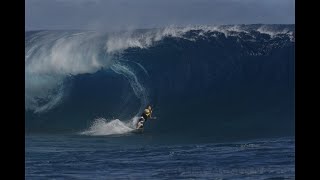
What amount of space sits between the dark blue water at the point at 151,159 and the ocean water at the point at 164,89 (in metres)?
0.09

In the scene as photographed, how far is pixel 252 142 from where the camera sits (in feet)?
38.6

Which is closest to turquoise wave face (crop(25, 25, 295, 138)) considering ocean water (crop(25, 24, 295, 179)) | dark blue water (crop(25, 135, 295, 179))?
ocean water (crop(25, 24, 295, 179))

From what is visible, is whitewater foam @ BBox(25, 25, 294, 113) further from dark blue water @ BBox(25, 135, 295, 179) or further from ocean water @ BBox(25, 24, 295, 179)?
dark blue water @ BBox(25, 135, 295, 179)

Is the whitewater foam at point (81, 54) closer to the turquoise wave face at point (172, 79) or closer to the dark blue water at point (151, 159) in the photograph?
the turquoise wave face at point (172, 79)

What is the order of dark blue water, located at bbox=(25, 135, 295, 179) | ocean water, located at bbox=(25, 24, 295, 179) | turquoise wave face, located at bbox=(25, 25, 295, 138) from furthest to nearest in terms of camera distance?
turquoise wave face, located at bbox=(25, 25, 295, 138) < ocean water, located at bbox=(25, 24, 295, 179) < dark blue water, located at bbox=(25, 135, 295, 179)

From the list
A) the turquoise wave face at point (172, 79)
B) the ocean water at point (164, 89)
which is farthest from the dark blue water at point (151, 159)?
the turquoise wave face at point (172, 79)

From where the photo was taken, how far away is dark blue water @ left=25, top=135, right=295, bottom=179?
7797 millimetres

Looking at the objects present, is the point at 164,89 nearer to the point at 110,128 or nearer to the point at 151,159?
the point at 110,128

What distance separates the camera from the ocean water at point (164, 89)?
12.9m

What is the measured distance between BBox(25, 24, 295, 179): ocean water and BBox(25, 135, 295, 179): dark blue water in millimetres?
94

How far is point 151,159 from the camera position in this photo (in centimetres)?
963

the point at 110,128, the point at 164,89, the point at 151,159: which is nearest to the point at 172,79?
the point at 164,89
